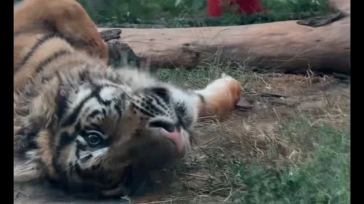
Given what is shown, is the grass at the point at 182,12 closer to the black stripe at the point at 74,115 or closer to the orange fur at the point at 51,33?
the orange fur at the point at 51,33

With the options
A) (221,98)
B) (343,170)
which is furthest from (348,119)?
(221,98)

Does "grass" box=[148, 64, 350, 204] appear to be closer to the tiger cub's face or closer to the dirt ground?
the dirt ground

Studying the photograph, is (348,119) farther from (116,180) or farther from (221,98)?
(116,180)

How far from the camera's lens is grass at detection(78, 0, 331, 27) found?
167 inches

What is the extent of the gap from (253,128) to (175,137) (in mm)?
457

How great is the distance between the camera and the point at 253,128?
434cm

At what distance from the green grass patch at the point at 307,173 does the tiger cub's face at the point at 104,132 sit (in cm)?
50

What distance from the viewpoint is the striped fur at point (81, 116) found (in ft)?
13.8

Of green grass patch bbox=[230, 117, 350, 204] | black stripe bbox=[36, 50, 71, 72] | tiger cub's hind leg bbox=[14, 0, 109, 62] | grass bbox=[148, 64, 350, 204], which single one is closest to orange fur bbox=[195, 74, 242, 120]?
grass bbox=[148, 64, 350, 204]

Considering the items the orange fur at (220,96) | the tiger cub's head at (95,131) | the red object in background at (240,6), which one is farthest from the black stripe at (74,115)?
the red object in background at (240,6)

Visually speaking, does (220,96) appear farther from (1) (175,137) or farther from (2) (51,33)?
(2) (51,33)

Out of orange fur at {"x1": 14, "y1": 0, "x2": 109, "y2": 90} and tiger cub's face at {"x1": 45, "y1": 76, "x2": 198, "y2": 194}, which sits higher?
orange fur at {"x1": 14, "y1": 0, "x2": 109, "y2": 90}

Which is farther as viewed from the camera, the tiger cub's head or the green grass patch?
the green grass patch

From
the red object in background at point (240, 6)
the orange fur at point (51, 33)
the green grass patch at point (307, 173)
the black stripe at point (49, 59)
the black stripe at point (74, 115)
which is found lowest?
the green grass patch at point (307, 173)
